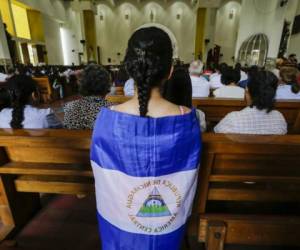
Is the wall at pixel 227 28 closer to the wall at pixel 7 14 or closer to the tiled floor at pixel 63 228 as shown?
the wall at pixel 7 14

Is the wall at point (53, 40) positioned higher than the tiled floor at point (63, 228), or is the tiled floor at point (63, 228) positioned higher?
the wall at point (53, 40)

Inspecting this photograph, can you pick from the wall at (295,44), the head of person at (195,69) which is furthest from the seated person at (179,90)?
the wall at (295,44)

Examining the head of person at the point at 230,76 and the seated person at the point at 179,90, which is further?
the head of person at the point at 230,76

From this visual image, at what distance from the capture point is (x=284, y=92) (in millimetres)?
2312

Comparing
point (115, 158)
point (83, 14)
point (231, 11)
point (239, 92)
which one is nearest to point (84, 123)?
point (115, 158)

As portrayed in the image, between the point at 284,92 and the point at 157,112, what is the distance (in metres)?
2.17

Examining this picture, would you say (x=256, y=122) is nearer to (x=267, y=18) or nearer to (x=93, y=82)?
(x=93, y=82)

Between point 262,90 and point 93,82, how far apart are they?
107 centimetres

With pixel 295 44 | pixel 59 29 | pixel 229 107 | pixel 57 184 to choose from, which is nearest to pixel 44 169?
pixel 57 184

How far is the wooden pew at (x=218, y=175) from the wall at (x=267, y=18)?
28.1ft

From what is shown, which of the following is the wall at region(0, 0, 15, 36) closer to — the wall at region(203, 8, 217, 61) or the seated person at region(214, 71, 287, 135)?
the wall at region(203, 8, 217, 61)

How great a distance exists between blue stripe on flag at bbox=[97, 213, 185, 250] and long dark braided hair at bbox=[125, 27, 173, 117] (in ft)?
1.62

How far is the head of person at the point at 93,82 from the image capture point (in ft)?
4.79

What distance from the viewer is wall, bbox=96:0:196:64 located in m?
14.3
